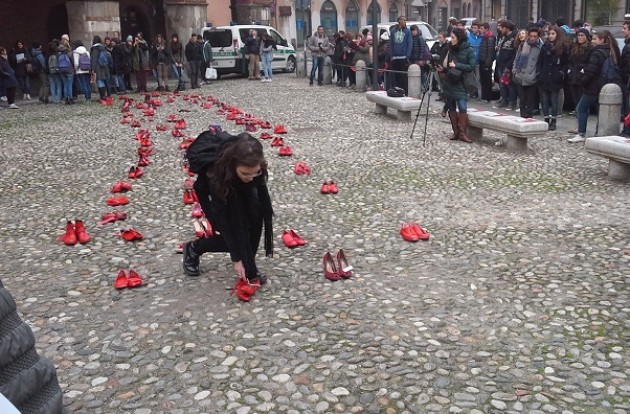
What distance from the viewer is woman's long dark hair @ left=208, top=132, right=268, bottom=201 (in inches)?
179

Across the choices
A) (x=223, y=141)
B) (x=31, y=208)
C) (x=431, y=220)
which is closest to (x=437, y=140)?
(x=431, y=220)

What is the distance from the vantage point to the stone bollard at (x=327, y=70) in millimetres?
22469

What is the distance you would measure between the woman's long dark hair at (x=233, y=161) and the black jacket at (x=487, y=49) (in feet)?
38.3

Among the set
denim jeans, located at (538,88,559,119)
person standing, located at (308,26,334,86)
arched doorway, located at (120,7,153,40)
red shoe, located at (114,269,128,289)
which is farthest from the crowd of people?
red shoe, located at (114,269,128,289)

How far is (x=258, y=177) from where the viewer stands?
16.3ft

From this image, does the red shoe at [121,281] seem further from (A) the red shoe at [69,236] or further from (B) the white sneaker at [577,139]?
(B) the white sneaker at [577,139]

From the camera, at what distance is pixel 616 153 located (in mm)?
8234

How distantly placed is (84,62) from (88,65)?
0.14m

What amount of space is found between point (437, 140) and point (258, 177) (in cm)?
696

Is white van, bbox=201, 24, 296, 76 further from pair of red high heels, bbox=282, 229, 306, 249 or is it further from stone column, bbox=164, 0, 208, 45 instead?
pair of red high heels, bbox=282, 229, 306, 249

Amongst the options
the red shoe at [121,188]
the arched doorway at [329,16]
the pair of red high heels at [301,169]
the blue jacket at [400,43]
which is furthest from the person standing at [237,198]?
the arched doorway at [329,16]

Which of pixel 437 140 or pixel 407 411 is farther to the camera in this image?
pixel 437 140

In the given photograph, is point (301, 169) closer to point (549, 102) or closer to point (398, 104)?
point (398, 104)

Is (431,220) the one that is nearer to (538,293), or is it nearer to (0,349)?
(538,293)
